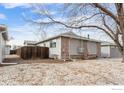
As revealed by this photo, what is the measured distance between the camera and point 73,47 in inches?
238

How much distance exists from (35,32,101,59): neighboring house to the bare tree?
34cm

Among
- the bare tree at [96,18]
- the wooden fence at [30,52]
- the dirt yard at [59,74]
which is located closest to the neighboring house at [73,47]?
the wooden fence at [30,52]

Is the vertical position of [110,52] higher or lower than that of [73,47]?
lower

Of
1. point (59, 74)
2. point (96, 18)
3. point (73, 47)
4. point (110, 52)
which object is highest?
point (96, 18)

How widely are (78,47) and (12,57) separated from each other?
1.87m

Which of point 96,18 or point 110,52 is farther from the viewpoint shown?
point 110,52

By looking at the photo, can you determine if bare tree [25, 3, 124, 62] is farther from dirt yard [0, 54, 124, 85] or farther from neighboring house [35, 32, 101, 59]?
dirt yard [0, 54, 124, 85]

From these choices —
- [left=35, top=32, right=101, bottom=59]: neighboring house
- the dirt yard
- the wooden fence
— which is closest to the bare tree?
[left=35, top=32, right=101, bottom=59]: neighboring house

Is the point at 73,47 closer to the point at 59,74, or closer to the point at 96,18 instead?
the point at 96,18

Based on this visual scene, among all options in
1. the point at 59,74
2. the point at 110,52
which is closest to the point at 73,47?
the point at 59,74

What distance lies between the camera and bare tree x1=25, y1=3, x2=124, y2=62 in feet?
17.0

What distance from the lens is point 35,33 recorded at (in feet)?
14.9

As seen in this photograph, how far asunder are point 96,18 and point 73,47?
3.55 ft

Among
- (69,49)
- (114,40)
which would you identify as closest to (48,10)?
(69,49)
